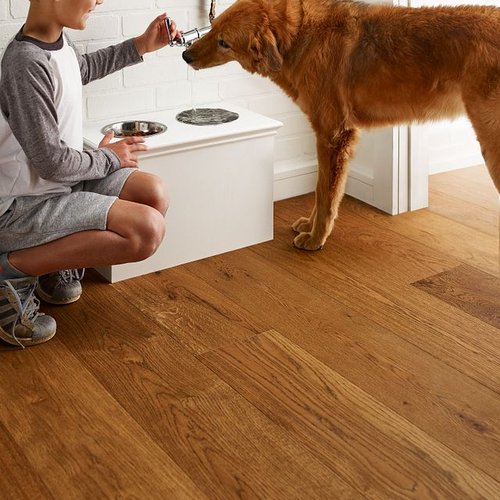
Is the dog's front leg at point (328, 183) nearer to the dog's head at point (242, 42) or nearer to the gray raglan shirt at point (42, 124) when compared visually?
the dog's head at point (242, 42)

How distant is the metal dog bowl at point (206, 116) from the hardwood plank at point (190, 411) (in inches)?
26.0

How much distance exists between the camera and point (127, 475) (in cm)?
166

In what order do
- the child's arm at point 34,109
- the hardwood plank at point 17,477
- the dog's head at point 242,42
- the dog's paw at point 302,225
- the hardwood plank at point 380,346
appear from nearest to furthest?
the hardwood plank at point 17,477, the hardwood plank at point 380,346, the child's arm at point 34,109, the dog's head at point 242,42, the dog's paw at point 302,225

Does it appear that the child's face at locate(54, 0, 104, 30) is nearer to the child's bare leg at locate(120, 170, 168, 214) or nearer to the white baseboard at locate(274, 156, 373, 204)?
the child's bare leg at locate(120, 170, 168, 214)

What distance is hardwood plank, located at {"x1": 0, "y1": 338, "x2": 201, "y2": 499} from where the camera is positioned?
5.34 feet

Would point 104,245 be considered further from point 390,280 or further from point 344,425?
point 390,280

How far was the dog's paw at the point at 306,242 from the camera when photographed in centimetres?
275

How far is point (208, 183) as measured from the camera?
261cm

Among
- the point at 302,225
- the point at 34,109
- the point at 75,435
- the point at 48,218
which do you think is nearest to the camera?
the point at 75,435

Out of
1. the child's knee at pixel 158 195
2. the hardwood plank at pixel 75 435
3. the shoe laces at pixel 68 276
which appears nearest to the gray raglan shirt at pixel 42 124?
the child's knee at pixel 158 195

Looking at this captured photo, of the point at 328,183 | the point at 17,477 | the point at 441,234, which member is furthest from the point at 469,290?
the point at 17,477

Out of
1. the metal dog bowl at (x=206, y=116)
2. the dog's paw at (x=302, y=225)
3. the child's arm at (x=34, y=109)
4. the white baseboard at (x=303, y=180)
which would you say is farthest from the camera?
the white baseboard at (x=303, y=180)

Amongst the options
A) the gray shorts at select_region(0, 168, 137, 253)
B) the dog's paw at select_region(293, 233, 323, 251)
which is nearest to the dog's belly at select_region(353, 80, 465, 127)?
the dog's paw at select_region(293, 233, 323, 251)

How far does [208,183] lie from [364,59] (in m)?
0.63
